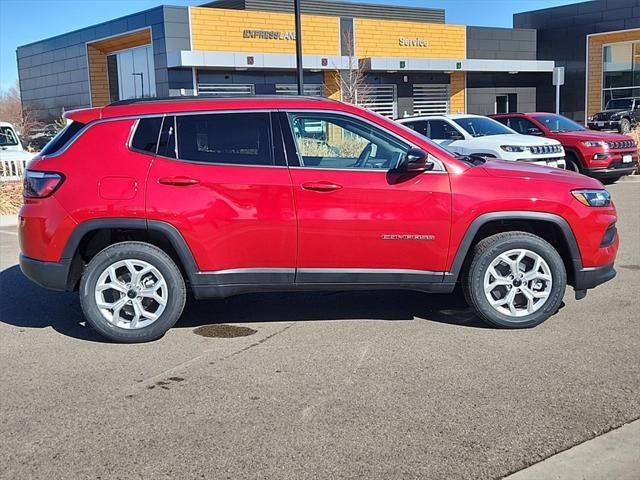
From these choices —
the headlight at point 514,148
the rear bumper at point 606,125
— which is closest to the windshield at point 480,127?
the headlight at point 514,148

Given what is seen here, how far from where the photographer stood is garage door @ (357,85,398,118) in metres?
33.8

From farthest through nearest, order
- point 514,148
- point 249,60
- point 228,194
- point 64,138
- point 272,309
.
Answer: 1. point 249,60
2. point 514,148
3. point 272,309
4. point 64,138
5. point 228,194

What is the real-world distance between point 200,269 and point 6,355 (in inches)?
62.0

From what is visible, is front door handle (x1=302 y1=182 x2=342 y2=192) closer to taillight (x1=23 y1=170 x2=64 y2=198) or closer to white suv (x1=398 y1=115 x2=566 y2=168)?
taillight (x1=23 y1=170 x2=64 y2=198)

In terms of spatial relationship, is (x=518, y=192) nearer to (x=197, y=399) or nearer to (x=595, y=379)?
(x=595, y=379)

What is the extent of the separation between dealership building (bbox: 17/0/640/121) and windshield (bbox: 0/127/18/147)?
8840 mm

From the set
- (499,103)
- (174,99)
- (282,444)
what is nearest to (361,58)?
(499,103)

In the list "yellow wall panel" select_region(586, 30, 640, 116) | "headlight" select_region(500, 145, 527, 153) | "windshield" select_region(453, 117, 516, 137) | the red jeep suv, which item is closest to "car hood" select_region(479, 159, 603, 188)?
the red jeep suv

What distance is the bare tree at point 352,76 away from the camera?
29.4 meters

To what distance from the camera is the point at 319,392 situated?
430cm

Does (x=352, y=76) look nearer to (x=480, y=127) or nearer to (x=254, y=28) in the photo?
(x=254, y=28)

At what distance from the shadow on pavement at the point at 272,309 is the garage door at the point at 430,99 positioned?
98.8 feet

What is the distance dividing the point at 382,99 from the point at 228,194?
30343 mm

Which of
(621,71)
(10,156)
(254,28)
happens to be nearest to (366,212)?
(10,156)
